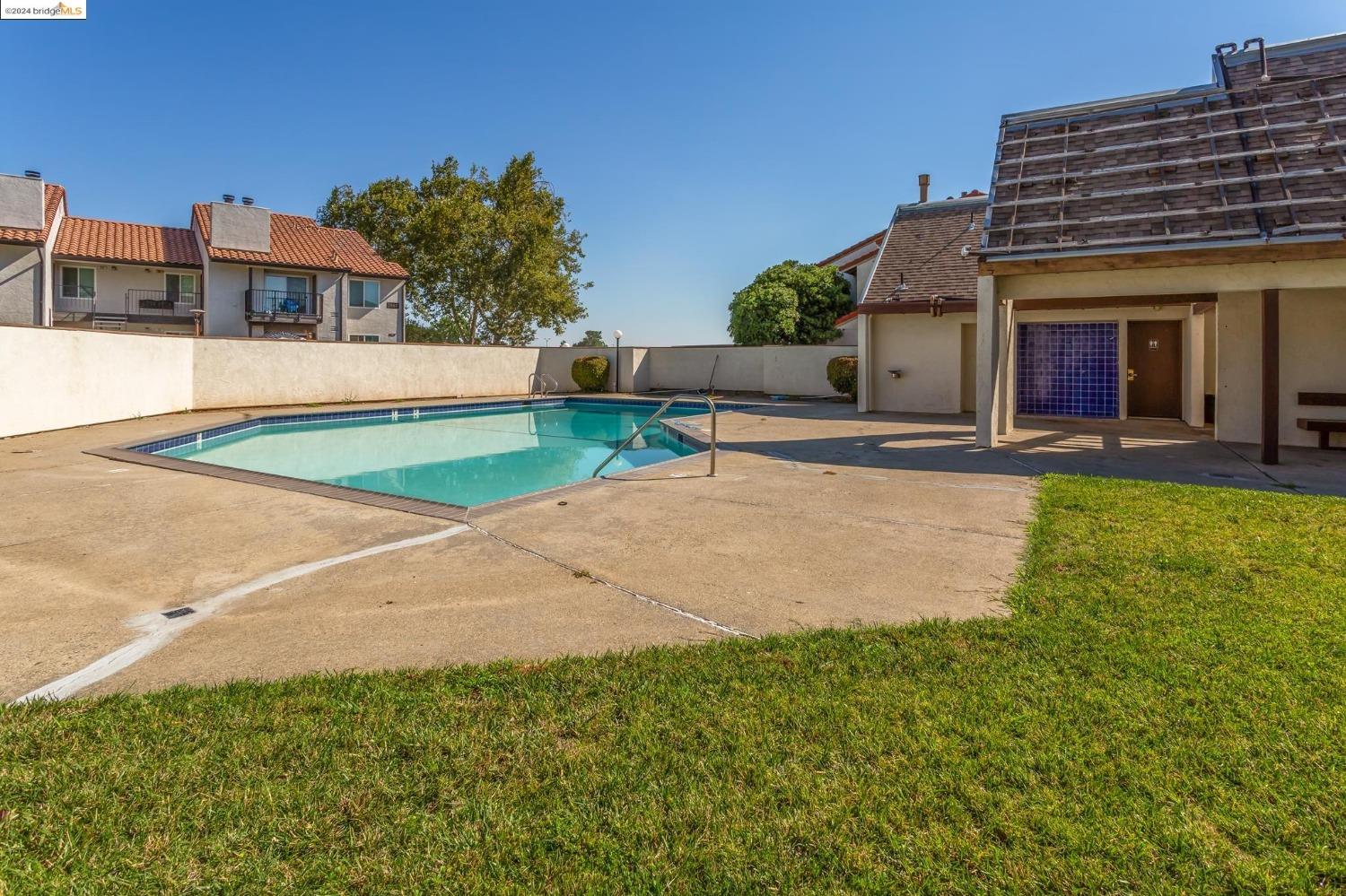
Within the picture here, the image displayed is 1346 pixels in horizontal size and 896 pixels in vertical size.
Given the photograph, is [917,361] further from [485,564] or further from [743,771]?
[743,771]

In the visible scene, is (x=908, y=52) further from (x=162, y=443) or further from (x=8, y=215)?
(x=8, y=215)

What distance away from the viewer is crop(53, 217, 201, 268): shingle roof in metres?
26.5

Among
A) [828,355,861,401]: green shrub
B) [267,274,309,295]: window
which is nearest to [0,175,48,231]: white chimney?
[267,274,309,295]: window

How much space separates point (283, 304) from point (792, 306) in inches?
861

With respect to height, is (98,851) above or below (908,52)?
below

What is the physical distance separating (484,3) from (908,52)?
10.3 metres

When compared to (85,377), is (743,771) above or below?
below

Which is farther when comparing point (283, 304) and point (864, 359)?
point (283, 304)

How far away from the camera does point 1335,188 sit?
8625 mm

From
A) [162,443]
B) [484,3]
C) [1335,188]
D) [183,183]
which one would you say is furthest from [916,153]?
[183,183]

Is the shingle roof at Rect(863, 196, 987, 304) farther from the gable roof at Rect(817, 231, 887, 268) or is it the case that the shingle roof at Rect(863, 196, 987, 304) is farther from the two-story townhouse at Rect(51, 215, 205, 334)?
the two-story townhouse at Rect(51, 215, 205, 334)

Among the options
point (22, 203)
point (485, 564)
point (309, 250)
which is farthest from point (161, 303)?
point (485, 564)

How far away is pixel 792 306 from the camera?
1087 inches

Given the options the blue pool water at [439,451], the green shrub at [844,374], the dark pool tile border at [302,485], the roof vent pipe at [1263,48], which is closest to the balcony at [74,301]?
the blue pool water at [439,451]
